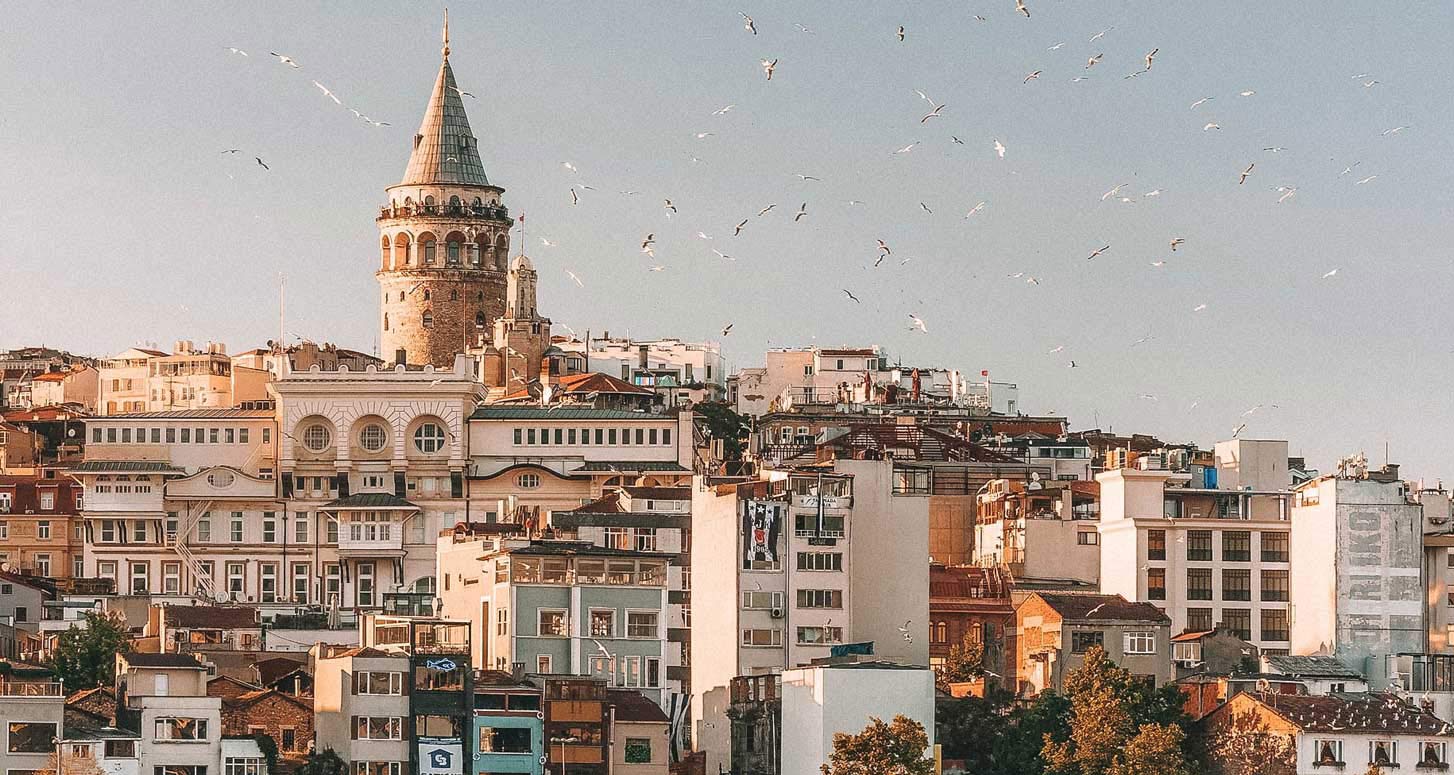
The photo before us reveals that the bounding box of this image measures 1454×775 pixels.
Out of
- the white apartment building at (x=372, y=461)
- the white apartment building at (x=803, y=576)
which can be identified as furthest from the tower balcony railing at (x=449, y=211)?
the white apartment building at (x=803, y=576)

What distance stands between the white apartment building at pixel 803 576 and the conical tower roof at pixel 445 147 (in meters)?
68.8

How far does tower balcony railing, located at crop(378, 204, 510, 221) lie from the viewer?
534 feet

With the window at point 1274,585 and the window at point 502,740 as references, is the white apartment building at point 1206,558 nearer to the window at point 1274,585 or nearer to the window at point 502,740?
the window at point 1274,585

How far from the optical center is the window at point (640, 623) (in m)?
90.8

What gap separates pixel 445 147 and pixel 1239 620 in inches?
2972

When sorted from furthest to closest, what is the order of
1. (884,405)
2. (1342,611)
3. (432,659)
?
(884,405) → (1342,611) → (432,659)

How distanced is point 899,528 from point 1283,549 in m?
11.0

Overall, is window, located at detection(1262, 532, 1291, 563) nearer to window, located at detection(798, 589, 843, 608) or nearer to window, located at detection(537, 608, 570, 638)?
window, located at detection(798, 589, 843, 608)

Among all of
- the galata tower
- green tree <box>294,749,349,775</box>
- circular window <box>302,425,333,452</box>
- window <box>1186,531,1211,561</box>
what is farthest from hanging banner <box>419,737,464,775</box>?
the galata tower

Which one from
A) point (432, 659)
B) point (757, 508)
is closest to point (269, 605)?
point (757, 508)

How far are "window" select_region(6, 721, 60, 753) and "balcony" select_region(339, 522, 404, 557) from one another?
5024 centimetres

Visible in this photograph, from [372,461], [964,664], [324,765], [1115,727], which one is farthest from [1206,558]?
[372,461]

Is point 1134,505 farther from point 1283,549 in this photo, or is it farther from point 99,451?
point 99,451

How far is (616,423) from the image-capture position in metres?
130
